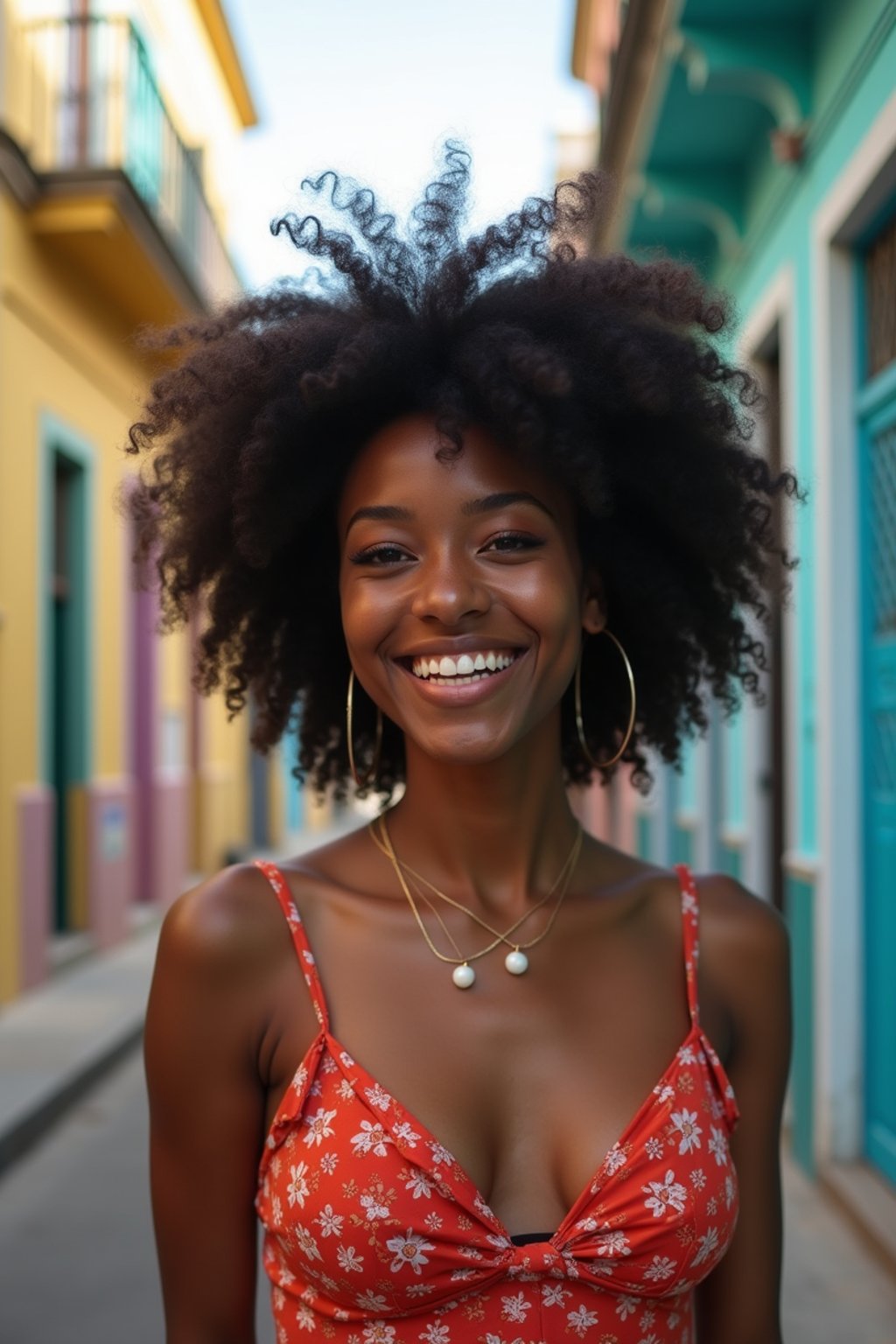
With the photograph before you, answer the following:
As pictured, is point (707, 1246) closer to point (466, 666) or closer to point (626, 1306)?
point (626, 1306)

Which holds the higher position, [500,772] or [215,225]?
[215,225]

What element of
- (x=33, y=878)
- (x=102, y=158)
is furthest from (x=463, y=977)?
(x=102, y=158)

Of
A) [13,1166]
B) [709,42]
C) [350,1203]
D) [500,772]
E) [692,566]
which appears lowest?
[13,1166]

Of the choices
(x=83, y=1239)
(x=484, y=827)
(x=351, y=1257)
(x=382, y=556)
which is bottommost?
(x=83, y=1239)

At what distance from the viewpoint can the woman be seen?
1636 mm

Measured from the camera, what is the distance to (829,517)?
4.71m

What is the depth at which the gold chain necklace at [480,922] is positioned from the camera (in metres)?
1.82

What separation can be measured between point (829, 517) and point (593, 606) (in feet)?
9.53

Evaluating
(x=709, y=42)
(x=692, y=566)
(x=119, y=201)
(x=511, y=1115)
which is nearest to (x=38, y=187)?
(x=119, y=201)

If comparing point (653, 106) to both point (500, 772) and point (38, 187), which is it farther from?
point (500, 772)

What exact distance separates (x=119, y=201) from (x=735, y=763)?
5028 mm

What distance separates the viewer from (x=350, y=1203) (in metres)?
1.59

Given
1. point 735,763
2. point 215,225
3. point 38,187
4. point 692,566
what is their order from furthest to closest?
point 215,225 → point 38,187 → point 735,763 → point 692,566

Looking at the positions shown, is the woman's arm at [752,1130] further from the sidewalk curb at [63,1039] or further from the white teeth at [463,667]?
the sidewalk curb at [63,1039]
